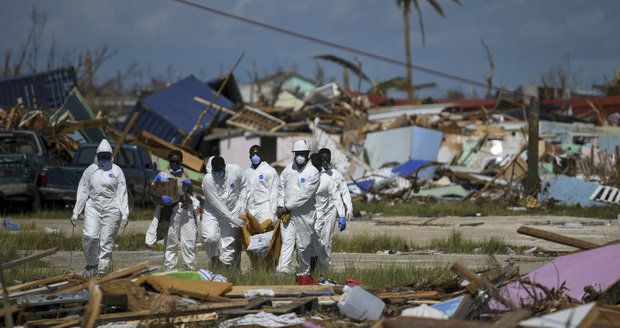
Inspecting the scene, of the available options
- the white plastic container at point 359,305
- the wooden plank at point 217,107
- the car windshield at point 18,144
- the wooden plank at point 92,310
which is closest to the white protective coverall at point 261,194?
the white plastic container at point 359,305

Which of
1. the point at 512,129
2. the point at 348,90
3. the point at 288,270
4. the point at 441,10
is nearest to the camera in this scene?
the point at 288,270

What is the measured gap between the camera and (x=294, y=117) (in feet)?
125

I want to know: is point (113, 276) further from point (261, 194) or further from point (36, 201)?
point (36, 201)

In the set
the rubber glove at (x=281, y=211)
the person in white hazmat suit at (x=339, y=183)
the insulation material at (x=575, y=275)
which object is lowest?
the insulation material at (x=575, y=275)

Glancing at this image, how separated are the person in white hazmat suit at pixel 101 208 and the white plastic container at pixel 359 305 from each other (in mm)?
4807

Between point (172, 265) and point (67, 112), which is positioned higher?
point (67, 112)

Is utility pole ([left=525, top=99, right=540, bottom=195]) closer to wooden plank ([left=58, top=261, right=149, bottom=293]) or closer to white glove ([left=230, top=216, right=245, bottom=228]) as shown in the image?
white glove ([left=230, top=216, right=245, bottom=228])

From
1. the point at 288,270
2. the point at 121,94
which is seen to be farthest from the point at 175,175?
the point at 121,94

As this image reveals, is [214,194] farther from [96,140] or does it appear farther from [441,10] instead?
[441,10]

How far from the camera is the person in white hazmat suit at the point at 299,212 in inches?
496

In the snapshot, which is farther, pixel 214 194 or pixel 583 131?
pixel 583 131

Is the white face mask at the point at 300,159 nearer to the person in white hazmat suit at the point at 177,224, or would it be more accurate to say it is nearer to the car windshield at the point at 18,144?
the person in white hazmat suit at the point at 177,224

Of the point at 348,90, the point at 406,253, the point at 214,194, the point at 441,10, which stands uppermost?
the point at 441,10

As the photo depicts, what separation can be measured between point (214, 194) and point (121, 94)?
6742 cm
